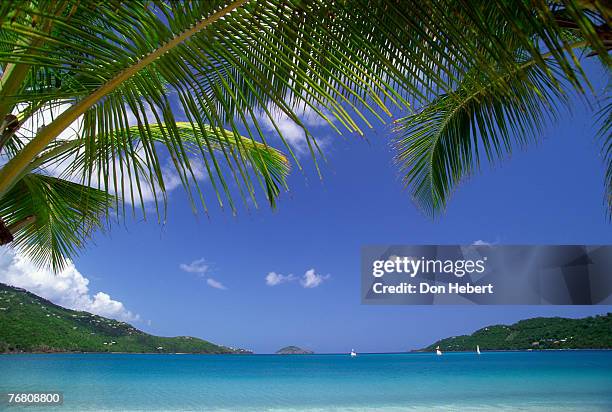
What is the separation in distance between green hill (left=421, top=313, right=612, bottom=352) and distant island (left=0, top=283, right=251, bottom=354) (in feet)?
71.3

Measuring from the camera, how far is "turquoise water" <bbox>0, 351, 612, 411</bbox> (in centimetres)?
1700

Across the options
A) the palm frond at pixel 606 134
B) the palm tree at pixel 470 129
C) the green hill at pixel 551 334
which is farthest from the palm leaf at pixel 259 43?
the green hill at pixel 551 334

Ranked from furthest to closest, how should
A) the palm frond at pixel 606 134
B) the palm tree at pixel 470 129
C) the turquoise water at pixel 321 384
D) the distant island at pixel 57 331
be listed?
1. the distant island at pixel 57 331
2. the turquoise water at pixel 321 384
3. the palm frond at pixel 606 134
4. the palm tree at pixel 470 129

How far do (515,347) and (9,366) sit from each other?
26.6 m

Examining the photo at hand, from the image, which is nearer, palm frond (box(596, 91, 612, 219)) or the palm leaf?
the palm leaf

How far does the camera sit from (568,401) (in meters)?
15.5

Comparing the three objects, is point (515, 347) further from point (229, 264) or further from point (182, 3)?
point (182, 3)

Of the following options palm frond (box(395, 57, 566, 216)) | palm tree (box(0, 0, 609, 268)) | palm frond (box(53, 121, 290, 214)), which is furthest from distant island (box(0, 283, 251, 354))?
palm tree (box(0, 0, 609, 268))

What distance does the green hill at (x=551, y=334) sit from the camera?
97.1 ft

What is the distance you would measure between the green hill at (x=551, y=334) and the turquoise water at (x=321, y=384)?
25.0 inches

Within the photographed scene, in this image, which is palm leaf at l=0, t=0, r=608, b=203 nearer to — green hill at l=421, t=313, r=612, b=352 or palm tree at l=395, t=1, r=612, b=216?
palm tree at l=395, t=1, r=612, b=216

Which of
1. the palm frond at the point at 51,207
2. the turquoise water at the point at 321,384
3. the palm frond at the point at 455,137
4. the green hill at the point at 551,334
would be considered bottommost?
the turquoise water at the point at 321,384

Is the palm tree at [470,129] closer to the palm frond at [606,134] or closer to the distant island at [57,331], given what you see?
the palm frond at [606,134]

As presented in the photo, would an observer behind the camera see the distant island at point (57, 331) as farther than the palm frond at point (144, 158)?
Yes
